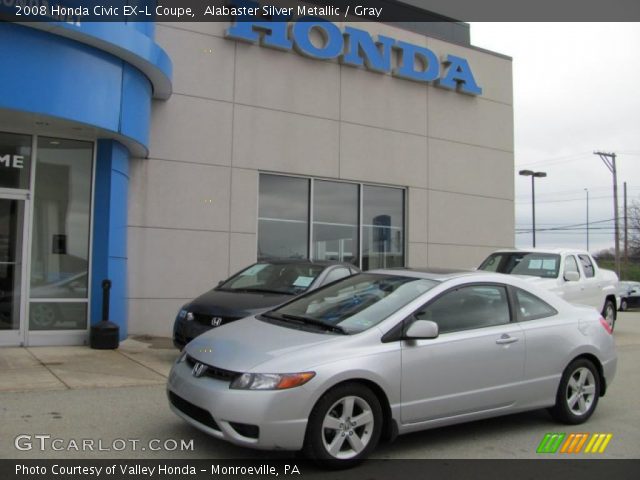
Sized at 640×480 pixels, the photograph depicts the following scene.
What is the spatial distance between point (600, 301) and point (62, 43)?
35.7 feet

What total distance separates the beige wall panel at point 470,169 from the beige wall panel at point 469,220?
0.74 feet

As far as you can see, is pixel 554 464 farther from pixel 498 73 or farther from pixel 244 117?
pixel 498 73

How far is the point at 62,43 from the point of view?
8.59 metres

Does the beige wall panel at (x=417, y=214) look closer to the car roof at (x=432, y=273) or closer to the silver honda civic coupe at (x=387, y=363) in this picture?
the silver honda civic coupe at (x=387, y=363)

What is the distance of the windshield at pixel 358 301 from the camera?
5.07 metres

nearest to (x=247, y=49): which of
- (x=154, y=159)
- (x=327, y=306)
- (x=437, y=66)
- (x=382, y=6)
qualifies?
(x=154, y=159)

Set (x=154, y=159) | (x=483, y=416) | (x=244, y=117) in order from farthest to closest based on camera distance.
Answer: (x=244, y=117)
(x=154, y=159)
(x=483, y=416)

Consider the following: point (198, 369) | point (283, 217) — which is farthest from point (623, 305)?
point (198, 369)

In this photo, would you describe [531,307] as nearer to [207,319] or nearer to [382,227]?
[207,319]

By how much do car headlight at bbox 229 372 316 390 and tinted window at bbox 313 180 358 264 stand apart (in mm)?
9242

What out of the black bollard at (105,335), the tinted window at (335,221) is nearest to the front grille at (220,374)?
the black bollard at (105,335)

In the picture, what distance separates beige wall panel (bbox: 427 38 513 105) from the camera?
1609 centimetres

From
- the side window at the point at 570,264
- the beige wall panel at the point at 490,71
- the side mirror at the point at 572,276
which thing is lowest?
the side mirror at the point at 572,276

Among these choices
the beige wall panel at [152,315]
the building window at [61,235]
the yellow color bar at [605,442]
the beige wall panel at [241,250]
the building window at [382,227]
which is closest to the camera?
the yellow color bar at [605,442]
